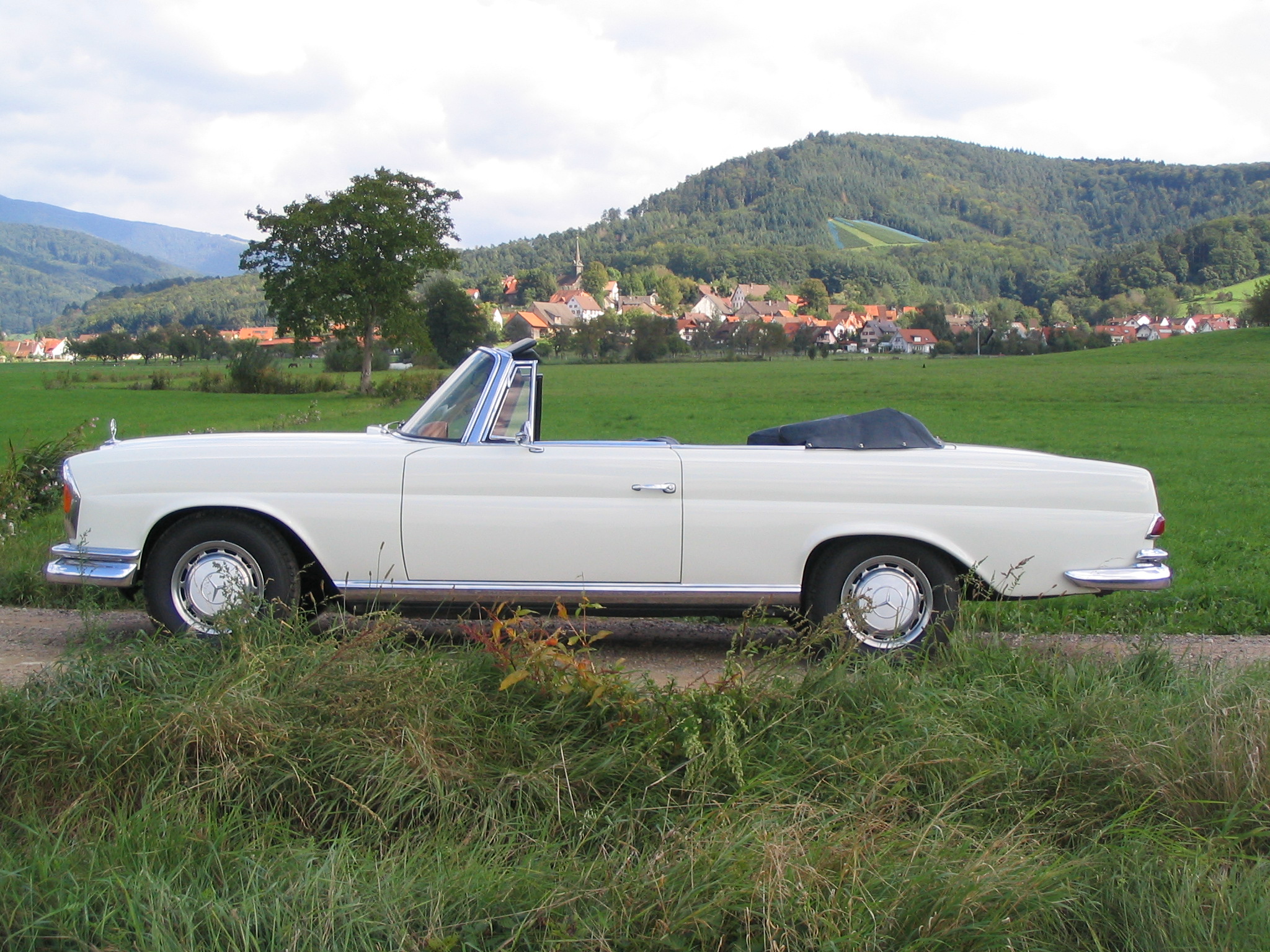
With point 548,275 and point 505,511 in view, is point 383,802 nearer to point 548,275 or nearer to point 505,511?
point 505,511

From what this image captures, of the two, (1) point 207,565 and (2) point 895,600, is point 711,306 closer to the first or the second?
(2) point 895,600

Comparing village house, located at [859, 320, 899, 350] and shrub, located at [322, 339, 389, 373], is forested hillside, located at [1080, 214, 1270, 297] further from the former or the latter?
shrub, located at [322, 339, 389, 373]

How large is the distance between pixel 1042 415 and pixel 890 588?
31265mm

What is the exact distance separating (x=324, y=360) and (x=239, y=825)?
233ft

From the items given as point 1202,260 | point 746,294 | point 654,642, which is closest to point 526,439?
point 654,642

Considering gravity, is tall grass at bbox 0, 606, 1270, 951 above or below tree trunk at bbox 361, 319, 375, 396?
below

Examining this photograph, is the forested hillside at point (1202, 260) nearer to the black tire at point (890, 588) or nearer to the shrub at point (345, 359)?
the shrub at point (345, 359)

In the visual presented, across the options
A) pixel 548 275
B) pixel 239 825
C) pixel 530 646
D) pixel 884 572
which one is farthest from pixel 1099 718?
pixel 548 275

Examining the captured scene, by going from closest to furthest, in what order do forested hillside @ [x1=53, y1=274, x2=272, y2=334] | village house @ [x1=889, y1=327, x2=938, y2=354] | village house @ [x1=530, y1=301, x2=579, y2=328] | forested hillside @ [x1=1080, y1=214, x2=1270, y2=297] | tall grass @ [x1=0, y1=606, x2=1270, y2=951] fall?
tall grass @ [x1=0, y1=606, x2=1270, y2=951], village house @ [x1=889, y1=327, x2=938, y2=354], forested hillside @ [x1=53, y1=274, x2=272, y2=334], village house @ [x1=530, y1=301, x2=579, y2=328], forested hillside @ [x1=1080, y1=214, x2=1270, y2=297]

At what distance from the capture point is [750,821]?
10.0 feet

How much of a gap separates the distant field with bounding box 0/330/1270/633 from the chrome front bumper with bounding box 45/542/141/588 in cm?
370

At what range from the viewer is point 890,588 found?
4.94m

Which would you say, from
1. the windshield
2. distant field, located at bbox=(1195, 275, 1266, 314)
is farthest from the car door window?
distant field, located at bbox=(1195, 275, 1266, 314)

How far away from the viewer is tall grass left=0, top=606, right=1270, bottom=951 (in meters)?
2.63
